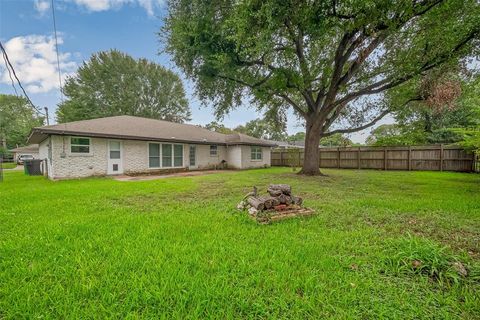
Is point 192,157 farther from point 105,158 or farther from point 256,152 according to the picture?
point 256,152

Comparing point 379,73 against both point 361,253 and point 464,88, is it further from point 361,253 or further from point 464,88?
point 361,253

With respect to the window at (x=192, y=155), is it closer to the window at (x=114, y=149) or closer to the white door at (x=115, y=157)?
the white door at (x=115, y=157)

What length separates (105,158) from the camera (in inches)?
423

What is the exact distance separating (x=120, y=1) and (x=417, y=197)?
490 inches

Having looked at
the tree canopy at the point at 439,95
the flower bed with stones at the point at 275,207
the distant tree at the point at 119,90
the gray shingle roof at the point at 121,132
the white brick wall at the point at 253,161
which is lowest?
the flower bed with stones at the point at 275,207

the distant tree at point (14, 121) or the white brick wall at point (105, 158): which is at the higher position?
the distant tree at point (14, 121)

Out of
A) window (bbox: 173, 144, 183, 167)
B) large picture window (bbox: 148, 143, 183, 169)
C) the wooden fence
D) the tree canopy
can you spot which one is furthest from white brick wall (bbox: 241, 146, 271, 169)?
the tree canopy

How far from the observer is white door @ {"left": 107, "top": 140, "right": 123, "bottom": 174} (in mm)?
10906

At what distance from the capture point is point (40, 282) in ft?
6.74

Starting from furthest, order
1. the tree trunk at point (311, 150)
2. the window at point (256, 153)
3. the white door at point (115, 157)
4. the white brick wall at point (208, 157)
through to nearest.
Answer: the window at point (256, 153) < the white brick wall at point (208, 157) < the white door at point (115, 157) < the tree trunk at point (311, 150)

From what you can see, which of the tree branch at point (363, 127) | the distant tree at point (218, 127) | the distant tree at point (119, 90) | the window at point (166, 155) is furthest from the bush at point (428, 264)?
the distant tree at point (218, 127)

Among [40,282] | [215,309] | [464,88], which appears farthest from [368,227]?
[464,88]

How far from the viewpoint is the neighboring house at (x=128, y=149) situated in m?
9.53

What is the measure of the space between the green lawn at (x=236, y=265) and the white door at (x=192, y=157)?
10.1 m
